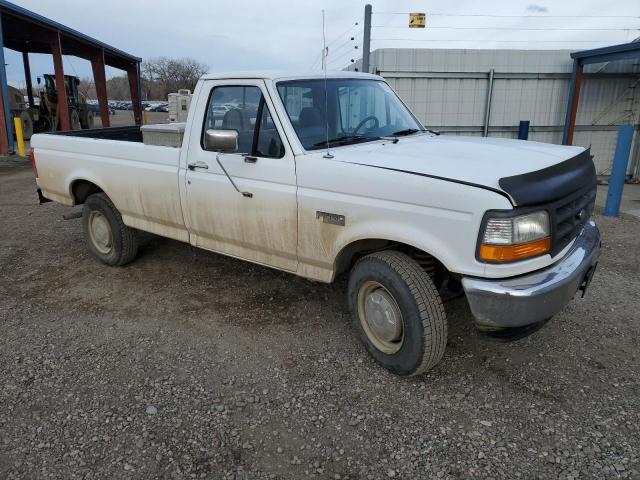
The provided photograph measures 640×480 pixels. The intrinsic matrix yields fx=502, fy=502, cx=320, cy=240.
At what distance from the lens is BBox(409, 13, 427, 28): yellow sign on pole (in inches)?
453

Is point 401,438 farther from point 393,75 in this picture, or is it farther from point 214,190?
point 393,75

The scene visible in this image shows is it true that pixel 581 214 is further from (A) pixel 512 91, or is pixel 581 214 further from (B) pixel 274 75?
(A) pixel 512 91

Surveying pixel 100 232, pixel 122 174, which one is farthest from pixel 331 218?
pixel 100 232

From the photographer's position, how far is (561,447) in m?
2.77

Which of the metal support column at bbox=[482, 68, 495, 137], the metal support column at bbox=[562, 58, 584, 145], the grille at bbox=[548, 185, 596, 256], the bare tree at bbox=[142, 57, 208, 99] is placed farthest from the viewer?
the bare tree at bbox=[142, 57, 208, 99]

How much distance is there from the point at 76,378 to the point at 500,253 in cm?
294

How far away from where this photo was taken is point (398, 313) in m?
3.31

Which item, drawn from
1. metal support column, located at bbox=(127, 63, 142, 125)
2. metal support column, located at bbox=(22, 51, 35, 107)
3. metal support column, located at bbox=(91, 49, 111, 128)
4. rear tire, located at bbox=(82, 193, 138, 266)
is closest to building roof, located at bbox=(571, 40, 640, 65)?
rear tire, located at bbox=(82, 193, 138, 266)

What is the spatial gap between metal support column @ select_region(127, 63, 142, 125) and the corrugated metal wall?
1616 centimetres

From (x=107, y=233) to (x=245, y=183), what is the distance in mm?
2506

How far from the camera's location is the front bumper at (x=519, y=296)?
2.79m

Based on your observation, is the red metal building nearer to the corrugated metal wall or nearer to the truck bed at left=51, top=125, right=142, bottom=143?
the truck bed at left=51, top=125, right=142, bottom=143

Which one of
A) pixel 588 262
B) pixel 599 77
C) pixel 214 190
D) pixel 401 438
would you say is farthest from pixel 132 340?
pixel 599 77

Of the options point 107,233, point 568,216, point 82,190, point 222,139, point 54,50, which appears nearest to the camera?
point 568,216
